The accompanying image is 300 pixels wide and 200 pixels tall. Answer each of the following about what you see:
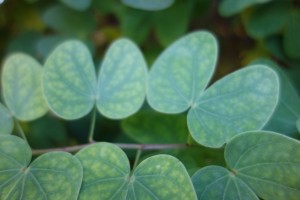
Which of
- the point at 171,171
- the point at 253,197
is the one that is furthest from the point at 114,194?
the point at 253,197

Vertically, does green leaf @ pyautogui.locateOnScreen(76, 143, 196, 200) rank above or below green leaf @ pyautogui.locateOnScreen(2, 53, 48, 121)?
below

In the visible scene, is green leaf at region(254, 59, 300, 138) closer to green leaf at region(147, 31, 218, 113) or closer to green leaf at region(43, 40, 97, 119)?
green leaf at region(147, 31, 218, 113)

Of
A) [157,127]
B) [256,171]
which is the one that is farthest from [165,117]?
[256,171]

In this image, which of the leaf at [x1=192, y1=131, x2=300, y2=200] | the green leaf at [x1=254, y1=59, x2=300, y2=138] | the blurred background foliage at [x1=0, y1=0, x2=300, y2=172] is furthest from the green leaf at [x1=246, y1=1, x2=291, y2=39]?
the leaf at [x1=192, y1=131, x2=300, y2=200]

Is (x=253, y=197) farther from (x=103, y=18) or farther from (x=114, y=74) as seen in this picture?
(x=103, y=18)

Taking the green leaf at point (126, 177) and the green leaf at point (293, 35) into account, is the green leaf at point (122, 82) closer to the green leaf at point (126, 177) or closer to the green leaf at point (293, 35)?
the green leaf at point (126, 177)

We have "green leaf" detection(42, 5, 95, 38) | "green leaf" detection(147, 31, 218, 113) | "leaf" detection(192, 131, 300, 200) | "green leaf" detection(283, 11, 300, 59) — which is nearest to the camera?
"leaf" detection(192, 131, 300, 200)

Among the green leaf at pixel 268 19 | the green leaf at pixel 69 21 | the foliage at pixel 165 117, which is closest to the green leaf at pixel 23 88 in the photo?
the foliage at pixel 165 117
